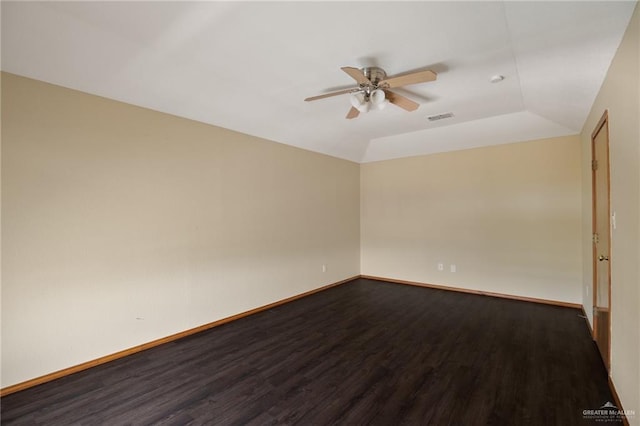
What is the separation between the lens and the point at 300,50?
2.22 m

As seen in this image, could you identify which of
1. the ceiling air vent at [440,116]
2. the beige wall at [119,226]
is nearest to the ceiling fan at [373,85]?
the ceiling air vent at [440,116]

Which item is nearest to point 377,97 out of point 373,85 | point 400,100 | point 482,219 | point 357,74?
point 373,85

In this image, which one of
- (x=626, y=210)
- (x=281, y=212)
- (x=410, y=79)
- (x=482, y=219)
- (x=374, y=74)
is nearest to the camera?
(x=626, y=210)

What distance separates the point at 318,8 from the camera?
Answer: 5.80 feet

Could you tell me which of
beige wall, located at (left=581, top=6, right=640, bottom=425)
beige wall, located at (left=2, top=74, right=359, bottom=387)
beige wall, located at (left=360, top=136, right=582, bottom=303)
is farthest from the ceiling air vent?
beige wall, located at (left=2, top=74, right=359, bottom=387)

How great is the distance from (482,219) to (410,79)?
3258mm

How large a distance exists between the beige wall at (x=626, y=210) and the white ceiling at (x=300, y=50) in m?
0.22

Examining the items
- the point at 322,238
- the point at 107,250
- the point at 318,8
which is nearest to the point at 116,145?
the point at 107,250

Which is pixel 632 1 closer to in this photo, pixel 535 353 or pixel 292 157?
→ pixel 535 353

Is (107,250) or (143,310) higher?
(107,250)

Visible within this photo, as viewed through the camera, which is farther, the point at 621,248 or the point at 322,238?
the point at 322,238

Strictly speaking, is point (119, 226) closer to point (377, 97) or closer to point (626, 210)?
point (377, 97)

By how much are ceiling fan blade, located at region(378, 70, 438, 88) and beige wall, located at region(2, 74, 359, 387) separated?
217 cm

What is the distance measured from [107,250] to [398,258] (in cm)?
459
